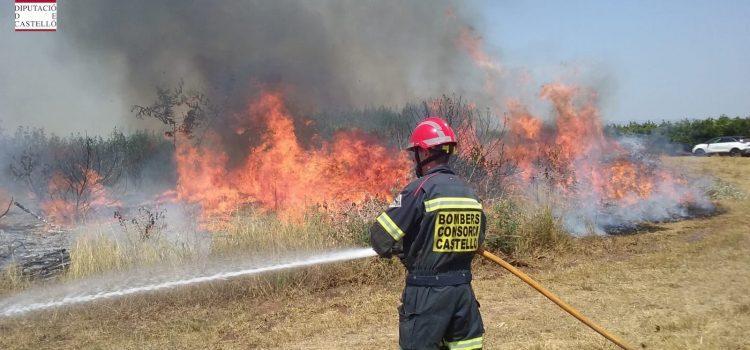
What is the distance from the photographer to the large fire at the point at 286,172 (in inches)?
398

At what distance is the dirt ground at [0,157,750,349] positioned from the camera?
5.18 m

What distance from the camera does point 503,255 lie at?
27.6 feet

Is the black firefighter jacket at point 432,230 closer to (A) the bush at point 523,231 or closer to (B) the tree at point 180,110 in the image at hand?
(A) the bush at point 523,231

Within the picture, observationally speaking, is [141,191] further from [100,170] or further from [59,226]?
[59,226]

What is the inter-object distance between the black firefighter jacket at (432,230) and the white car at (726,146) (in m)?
33.9

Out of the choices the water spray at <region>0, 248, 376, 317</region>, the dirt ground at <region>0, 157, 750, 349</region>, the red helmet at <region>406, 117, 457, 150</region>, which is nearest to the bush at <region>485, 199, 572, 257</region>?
the dirt ground at <region>0, 157, 750, 349</region>

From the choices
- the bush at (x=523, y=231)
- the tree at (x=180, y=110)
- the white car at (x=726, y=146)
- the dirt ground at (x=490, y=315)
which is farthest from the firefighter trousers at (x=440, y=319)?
the white car at (x=726, y=146)

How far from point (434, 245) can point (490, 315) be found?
10.3 ft

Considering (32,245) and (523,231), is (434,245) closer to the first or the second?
(523,231)

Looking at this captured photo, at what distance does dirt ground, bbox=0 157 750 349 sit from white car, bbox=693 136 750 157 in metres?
28.1

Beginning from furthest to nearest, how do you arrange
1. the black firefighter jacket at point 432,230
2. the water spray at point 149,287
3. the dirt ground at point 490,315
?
the water spray at point 149,287
the dirt ground at point 490,315
the black firefighter jacket at point 432,230

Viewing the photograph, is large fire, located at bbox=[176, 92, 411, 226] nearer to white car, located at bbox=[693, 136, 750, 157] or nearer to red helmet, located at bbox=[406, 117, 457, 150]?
red helmet, located at bbox=[406, 117, 457, 150]

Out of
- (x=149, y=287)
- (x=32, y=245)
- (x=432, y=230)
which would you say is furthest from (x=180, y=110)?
(x=432, y=230)

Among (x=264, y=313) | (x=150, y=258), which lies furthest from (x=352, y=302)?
(x=150, y=258)
